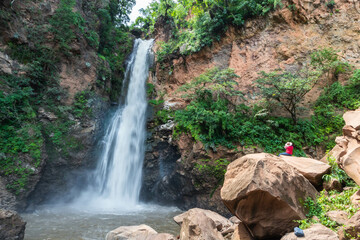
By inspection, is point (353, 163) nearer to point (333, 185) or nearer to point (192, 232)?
point (333, 185)

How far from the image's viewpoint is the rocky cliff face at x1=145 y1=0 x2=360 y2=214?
9.77 meters

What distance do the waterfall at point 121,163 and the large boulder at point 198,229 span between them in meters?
6.13

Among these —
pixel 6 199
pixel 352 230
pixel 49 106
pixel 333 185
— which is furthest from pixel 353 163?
pixel 49 106

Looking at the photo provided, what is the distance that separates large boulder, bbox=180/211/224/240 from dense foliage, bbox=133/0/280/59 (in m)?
12.0

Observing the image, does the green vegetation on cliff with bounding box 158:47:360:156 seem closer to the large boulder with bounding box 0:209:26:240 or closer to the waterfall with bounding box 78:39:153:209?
the waterfall with bounding box 78:39:153:209

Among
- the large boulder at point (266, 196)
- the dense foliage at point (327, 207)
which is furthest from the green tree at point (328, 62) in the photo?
the large boulder at point (266, 196)

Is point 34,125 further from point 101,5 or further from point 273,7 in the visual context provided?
point 273,7

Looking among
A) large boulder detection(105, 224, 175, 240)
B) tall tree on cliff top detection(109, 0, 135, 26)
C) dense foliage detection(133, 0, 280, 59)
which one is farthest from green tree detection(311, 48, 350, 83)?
tall tree on cliff top detection(109, 0, 135, 26)

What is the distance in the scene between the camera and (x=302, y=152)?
925 cm

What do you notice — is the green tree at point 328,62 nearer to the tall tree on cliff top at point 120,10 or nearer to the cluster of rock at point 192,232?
the cluster of rock at point 192,232

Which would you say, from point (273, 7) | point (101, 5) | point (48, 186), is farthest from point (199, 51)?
point (48, 186)

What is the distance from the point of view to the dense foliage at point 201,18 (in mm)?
13008

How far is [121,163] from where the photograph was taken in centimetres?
1207

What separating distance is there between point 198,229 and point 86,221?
16.3 feet
